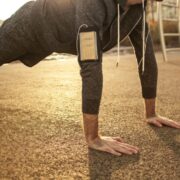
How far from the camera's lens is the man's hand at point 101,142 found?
124cm

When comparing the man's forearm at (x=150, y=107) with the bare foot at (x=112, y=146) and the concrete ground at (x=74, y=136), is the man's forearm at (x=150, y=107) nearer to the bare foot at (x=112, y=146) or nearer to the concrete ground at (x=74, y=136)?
the concrete ground at (x=74, y=136)

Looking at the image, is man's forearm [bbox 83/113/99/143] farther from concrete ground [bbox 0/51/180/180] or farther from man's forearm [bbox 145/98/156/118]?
man's forearm [bbox 145/98/156/118]

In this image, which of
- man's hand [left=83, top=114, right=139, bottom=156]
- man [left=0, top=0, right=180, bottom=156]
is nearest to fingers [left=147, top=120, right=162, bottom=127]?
man [left=0, top=0, right=180, bottom=156]

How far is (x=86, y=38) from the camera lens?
4.05ft

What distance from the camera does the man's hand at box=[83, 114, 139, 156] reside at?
1.24 meters

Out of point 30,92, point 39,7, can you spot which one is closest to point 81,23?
point 39,7

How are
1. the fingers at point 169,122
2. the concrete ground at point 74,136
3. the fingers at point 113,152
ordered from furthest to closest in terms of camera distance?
1. the fingers at point 169,122
2. the fingers at point 113,152
3. the concrete ground at point 74,136

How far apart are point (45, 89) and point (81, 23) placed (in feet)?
4.40

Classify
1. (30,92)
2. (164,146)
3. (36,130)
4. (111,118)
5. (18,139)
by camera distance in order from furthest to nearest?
(30,92) → (111,118) → (36,130) → (18,139) → (164,146)

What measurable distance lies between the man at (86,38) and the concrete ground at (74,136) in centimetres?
7

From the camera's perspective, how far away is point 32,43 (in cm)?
143

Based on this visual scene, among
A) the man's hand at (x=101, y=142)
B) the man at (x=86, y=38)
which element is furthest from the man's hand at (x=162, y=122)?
the man's hand at (x=101, y=142)

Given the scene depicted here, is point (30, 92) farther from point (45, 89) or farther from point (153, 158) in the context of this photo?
point (153, 158)

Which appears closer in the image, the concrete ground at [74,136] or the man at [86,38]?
the concrete ground at [74,136]
